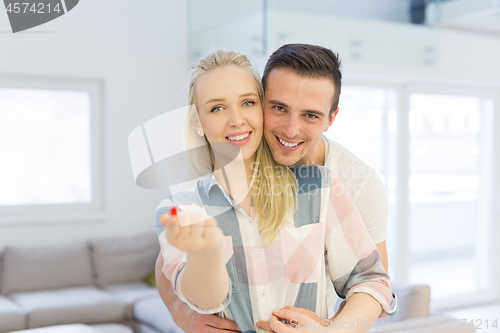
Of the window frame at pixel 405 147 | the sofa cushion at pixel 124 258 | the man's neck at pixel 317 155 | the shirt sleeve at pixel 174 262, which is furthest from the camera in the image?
the window frame at pixel 405 147

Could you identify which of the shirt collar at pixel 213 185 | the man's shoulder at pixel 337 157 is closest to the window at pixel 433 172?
the man's shoulder at pixel 337 157

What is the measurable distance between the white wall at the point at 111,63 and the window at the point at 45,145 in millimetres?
81

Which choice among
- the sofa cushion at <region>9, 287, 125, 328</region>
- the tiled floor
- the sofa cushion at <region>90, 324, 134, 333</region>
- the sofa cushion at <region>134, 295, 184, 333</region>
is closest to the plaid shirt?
the sofa cushion at <region>134, 295, 184, 333</region>

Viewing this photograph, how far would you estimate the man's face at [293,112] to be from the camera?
0.80 metres

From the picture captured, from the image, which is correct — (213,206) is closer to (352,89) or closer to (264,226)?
(264,226)

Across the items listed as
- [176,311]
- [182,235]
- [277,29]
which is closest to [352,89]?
[277,29]

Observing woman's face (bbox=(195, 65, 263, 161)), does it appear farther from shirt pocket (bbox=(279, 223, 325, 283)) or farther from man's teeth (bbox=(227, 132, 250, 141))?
shirt pocket (bbox=(279, 223, 325, 283))

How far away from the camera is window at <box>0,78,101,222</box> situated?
2.89 metres

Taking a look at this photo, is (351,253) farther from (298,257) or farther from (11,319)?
(11,319)

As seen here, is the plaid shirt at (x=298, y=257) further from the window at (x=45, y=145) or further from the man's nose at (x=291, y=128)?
the window at (x=45, y=145)

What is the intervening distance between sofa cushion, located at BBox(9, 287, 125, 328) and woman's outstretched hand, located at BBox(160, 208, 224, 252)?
2.25m

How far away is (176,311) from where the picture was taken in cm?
92

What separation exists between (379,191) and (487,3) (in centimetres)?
241

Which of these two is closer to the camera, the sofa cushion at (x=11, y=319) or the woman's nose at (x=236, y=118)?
the woman's nose at (x=236, y=118)
